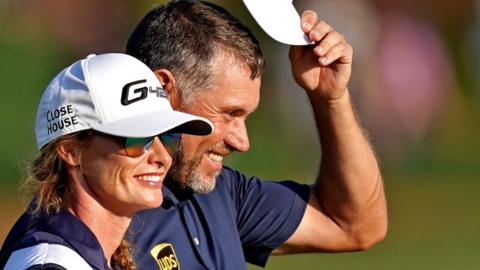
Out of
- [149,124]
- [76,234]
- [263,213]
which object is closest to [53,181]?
[76,234]

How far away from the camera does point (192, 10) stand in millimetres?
4352

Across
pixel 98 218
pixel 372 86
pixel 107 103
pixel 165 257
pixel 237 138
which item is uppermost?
pixel 107 103

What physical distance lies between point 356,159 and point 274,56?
9.18 meters

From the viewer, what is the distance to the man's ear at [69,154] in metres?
3.41

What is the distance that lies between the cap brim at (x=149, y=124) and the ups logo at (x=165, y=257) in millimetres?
592

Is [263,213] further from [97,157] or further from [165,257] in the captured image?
[97,157]

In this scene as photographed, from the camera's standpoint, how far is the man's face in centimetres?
422

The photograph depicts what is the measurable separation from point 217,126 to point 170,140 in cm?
65

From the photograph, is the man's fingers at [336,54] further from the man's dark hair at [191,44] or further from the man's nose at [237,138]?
the man's nose at [237,138]

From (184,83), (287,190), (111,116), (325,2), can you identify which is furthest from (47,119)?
(325,2)

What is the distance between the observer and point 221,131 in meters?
4.32

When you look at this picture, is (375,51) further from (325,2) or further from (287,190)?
(287,190)

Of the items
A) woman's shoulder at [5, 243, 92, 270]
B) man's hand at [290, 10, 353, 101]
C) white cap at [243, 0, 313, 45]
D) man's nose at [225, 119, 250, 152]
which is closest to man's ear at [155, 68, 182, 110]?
man's nose at [225, 119, 250, 152]

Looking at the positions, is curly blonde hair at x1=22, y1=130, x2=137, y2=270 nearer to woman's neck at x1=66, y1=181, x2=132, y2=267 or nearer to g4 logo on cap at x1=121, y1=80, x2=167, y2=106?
woman's neck at x1=66, y1=181, x2=132, y2=267
